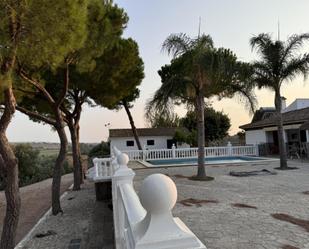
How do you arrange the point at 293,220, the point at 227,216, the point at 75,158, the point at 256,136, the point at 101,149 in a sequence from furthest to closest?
the point at 101,149 → the point at 256,136 → the point at 75,158 → the point at 227,216 → the point at 293,220

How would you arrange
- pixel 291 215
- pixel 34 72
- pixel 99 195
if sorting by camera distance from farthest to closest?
pixel 99 195
pixel 34 72
pixel 291 215

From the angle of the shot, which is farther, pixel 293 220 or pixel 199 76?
pixel 199 76

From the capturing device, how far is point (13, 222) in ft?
19.3

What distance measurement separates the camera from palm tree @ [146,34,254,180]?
36.9 ft

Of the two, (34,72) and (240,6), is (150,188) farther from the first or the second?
(240,6)

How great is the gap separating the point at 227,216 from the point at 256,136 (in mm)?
20326

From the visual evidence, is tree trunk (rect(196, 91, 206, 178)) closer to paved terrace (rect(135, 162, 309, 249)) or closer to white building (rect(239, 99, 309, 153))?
paved terrace (rect(135, 162, 309, 249))

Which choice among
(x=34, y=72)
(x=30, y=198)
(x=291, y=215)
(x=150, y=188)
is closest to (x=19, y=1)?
(x=34, y=72)

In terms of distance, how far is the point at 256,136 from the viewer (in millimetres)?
25406

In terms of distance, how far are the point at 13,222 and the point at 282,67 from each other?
509 inches

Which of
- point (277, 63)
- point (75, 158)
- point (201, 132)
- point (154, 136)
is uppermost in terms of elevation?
point (277, 63)

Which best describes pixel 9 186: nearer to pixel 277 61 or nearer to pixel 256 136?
pixel 277 61

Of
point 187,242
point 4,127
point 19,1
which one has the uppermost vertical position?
point 19,1

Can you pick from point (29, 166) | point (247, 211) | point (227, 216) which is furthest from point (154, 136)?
point (227, 216)
